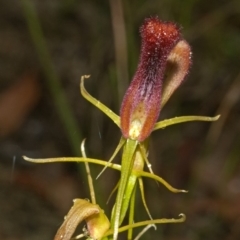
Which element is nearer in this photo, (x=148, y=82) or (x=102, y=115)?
(x=148, y=82)

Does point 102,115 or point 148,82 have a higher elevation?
point 148,82

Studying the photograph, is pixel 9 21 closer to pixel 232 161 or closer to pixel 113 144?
pixel 113 144

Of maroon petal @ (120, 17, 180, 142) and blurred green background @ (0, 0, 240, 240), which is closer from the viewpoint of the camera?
maroon petal @ (120, 17, 180, 142)

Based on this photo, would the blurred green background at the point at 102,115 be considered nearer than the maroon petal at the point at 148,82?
No

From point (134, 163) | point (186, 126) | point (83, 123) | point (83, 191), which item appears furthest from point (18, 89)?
point (134, 163)
